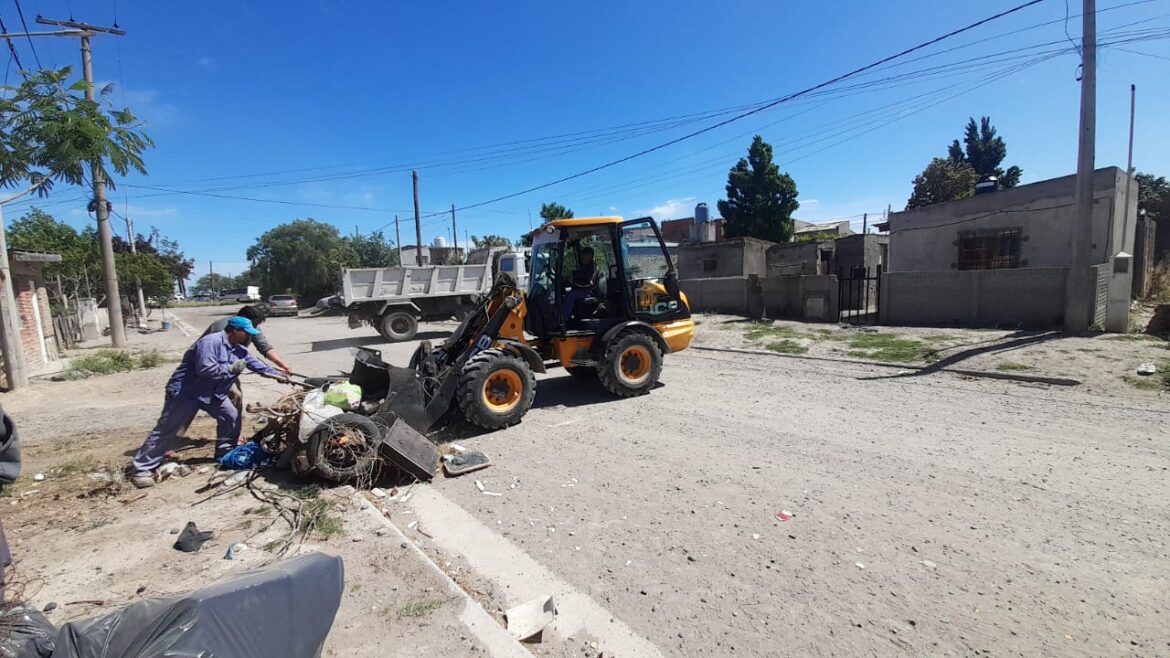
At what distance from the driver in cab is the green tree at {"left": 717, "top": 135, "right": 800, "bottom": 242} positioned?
1020 inches

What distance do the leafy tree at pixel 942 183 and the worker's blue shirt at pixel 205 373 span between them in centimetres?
3641

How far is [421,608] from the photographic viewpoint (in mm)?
2613

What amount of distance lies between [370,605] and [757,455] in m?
3.34

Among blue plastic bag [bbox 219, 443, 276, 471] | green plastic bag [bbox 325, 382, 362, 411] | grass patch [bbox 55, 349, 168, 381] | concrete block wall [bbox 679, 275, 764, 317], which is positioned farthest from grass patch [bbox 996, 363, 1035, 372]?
grass patch [bbox 55, 349, 168, 381]

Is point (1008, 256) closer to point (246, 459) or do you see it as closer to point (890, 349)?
point (890, 349)

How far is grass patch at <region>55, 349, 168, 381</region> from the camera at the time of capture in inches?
399

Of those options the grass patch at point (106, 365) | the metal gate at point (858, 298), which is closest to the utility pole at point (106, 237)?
the grass patch at point (106, 365)

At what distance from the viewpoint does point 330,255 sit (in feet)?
124

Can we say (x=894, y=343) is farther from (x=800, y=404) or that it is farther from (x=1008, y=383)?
(x=800, y=404)

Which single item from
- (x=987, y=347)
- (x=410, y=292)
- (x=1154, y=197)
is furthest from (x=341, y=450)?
(x=1154, y=197)

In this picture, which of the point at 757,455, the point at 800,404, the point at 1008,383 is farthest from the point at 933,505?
the point at 1008,383

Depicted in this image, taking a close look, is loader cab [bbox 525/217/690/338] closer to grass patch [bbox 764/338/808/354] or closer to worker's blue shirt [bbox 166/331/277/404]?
worker's blue shirt [bbox 166/331/277/404]

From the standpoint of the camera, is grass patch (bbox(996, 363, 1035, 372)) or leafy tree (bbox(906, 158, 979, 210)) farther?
leafy tree (bbox(906, 158, 979, 210))

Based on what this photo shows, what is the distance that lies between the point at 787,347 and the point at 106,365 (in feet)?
46.5
